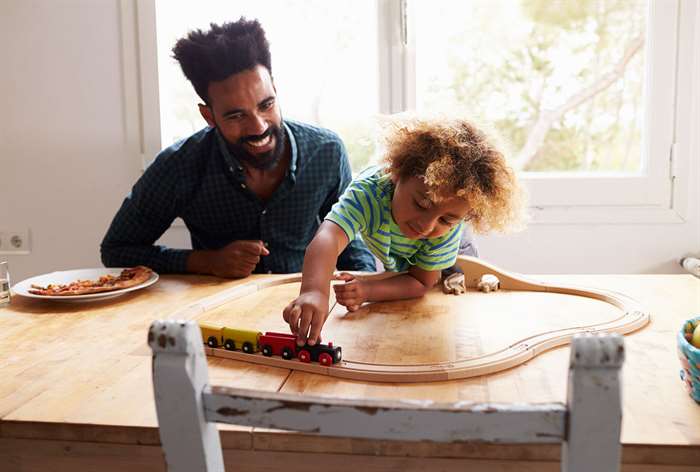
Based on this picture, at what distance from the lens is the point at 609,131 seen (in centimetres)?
251

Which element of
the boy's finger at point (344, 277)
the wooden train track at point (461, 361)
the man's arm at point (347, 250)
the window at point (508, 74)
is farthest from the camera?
the window at point (508, 74)

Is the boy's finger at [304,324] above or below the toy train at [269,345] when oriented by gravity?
above

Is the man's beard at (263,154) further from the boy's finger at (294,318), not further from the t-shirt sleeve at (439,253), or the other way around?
the boy's finger at (294,318)

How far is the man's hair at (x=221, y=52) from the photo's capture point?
5.78 feet

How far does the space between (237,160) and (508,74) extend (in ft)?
3.98

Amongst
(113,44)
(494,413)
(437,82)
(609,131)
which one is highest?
(113,44)

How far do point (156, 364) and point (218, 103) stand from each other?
1374 millimetres

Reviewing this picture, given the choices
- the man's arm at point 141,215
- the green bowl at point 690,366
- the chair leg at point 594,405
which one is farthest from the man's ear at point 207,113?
the chair leg at point 594,405

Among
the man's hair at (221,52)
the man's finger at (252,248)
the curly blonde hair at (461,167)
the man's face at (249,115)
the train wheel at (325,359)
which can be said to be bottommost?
the train wheel at (325,359)

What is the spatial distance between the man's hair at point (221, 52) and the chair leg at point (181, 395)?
135 cm

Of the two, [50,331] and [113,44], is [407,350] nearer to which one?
[50,331]

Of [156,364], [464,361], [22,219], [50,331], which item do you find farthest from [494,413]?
[22,219]

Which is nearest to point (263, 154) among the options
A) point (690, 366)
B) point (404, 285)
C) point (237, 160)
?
point (237, 160)

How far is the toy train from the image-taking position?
93 centimetres
